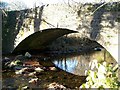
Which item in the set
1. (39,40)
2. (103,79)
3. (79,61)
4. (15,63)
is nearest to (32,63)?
(15,63)

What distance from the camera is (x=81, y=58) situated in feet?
54.1

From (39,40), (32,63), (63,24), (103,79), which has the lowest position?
(32,63)

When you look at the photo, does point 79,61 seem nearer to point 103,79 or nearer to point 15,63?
point 15,63

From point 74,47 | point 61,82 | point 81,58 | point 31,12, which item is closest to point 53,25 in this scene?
point 31,12

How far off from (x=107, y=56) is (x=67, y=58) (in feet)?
7.19

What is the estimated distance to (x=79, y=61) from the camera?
15734 mm

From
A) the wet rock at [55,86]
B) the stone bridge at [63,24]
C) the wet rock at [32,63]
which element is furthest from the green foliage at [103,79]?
the wet rock at [32,63]

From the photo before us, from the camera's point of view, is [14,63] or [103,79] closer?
[103,79]

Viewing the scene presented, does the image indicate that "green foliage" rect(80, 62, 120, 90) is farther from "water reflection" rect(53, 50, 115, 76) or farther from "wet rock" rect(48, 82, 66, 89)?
"water reflection" rect(53, 50, 115, 76)

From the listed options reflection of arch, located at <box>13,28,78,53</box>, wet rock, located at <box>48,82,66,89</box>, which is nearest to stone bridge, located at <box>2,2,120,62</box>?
reflection of arch, located at <box>13,28,78,53</box>

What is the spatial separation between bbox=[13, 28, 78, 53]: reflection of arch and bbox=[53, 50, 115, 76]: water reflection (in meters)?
1.50

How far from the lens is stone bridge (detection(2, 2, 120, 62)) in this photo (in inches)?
475

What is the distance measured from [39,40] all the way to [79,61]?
383 centimetres

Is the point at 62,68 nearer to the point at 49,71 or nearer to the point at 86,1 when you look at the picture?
the point at 49,71
